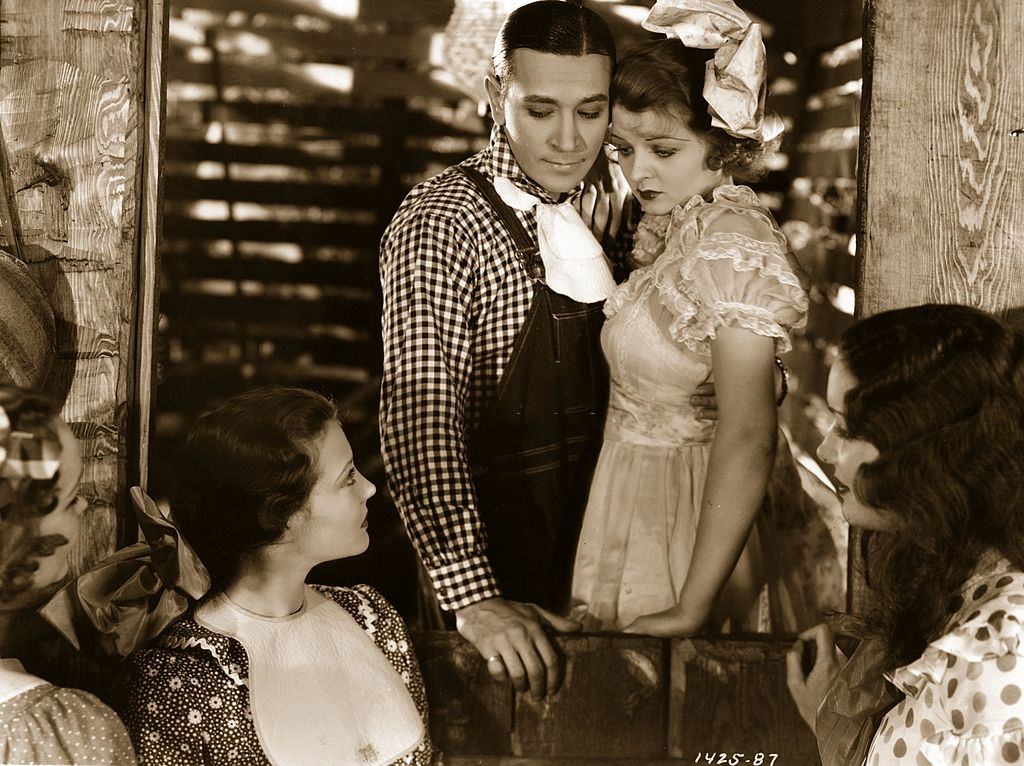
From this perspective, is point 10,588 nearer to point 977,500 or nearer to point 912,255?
point 977,500

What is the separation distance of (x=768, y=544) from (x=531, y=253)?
0.70 m

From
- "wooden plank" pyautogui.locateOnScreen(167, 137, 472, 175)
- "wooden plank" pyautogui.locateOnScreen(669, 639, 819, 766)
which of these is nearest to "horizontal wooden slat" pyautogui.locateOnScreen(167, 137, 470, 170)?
"wooden plank" pyautogui.locateOnScreen(167, 137, 472, 175)

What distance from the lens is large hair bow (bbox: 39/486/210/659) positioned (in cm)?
170

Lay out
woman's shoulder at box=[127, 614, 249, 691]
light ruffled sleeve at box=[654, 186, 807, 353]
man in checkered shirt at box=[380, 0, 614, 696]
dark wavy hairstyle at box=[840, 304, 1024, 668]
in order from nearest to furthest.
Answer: dark wavy hairstyle at box=[840, 304, 1024, 668], woman's shoulder at box=[127, 614, 249, 691], light ruffled sleeve at box=[654, 186, 807, 353], man in checkered shirt at box=[380, 0, 614, 696]

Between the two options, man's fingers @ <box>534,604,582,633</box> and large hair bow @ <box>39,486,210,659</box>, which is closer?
large hair bow @ <box>39,486,210,659</box>

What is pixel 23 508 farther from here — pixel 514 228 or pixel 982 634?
pixel 982 634

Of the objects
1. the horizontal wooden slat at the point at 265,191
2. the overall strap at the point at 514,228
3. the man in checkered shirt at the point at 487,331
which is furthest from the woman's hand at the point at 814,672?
the horizontal wooden slat at the point at 265,191

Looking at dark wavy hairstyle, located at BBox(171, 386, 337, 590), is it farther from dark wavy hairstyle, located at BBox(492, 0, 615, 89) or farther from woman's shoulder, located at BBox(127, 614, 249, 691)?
dark wavy hairstyle, located at BBox(492, 0, 615, 89)

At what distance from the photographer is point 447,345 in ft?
6.42

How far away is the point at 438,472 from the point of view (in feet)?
6.32

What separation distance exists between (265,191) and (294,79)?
0.21 meters

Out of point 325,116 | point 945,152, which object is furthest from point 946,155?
point 325,116

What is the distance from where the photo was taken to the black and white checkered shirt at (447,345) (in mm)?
1926

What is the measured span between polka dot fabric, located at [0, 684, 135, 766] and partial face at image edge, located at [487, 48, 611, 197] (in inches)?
45.6
